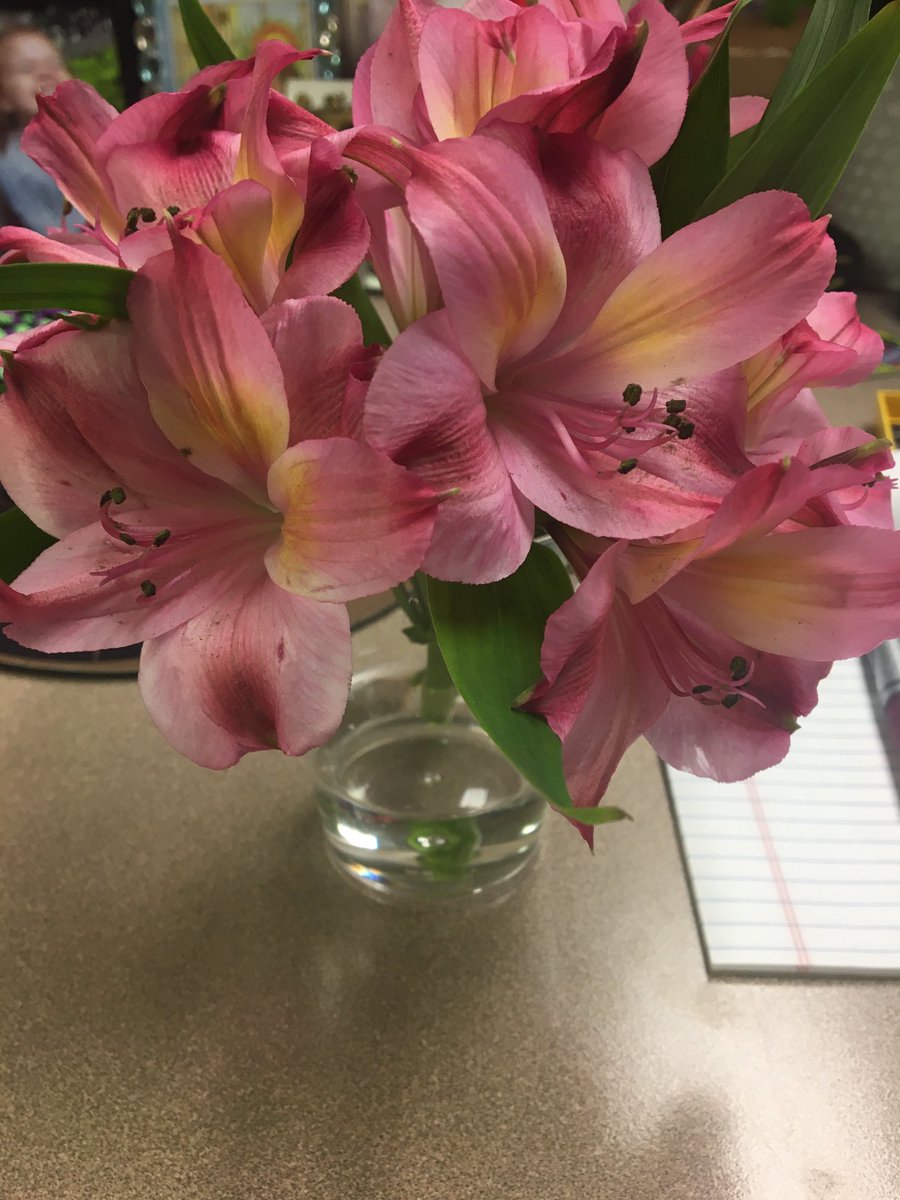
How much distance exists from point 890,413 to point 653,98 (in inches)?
28.4

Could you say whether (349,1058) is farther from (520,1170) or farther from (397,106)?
(397,106)

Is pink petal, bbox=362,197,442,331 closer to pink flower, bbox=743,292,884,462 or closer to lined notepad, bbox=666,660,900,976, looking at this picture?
pink flower, bbox=743,292,884,462

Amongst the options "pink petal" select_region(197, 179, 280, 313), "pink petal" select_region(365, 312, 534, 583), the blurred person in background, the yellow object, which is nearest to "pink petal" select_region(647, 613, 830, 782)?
"pink petal" select_region(365, 312, 534, 583)

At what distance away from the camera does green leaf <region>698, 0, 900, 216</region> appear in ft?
1.12

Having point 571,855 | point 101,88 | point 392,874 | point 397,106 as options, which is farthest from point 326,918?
point 101,88

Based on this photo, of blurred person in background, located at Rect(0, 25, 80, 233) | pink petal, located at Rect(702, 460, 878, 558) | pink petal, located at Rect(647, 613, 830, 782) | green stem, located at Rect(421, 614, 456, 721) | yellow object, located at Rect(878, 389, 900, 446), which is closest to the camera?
pink petal, located at Rect(702, 460, 878, 558)

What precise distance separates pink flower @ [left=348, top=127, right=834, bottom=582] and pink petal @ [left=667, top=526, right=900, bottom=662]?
3 cm

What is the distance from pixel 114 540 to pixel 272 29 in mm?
1031

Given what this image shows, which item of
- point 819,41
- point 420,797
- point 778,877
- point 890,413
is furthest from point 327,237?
point 890,413

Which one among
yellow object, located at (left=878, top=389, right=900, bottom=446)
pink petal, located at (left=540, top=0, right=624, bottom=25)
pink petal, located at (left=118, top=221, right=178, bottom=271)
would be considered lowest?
yellow object, located at (left=878, top=389, right=900, bottom=446)

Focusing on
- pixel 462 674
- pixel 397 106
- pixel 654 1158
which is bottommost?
pixel 654 1158

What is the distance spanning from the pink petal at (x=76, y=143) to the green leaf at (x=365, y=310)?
0.09 m

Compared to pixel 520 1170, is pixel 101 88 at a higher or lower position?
higher

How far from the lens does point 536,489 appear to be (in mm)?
320
